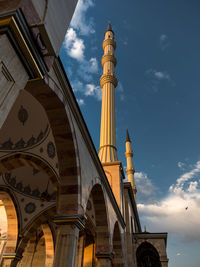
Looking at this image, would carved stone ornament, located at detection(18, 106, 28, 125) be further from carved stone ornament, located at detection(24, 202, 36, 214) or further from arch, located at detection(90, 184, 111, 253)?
carved stone ornament, located at detection(24, 202, 36, 214)

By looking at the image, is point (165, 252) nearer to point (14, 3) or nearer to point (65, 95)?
point (65, 95)

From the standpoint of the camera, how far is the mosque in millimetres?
2605

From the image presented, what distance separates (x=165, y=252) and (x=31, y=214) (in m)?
8.13

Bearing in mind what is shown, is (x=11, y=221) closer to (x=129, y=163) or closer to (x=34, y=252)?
(x=34, y=252)

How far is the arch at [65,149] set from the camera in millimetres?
4824

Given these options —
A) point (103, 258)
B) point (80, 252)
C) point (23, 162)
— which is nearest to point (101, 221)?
point (103, 258)

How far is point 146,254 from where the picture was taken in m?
13.4

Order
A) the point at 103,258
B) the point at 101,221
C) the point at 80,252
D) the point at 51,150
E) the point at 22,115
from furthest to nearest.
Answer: the point at 80,252, the point at 101,221, the point at 103,258, the point at 51,150, the point at 22,115

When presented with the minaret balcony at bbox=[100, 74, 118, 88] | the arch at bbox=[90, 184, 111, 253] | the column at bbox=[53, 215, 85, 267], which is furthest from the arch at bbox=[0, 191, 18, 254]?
the minaret balcony at bbox=[100, 74, 118, 88]

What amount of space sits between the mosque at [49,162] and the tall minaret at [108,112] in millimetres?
2467

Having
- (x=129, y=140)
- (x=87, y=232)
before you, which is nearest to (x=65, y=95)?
(x=87, y=232)

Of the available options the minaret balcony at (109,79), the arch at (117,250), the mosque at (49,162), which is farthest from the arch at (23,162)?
the minaret balcony at (109,79)

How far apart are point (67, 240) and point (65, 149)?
208 cm

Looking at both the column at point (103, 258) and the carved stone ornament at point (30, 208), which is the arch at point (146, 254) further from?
the carved stone ornament at point (30, 208)
